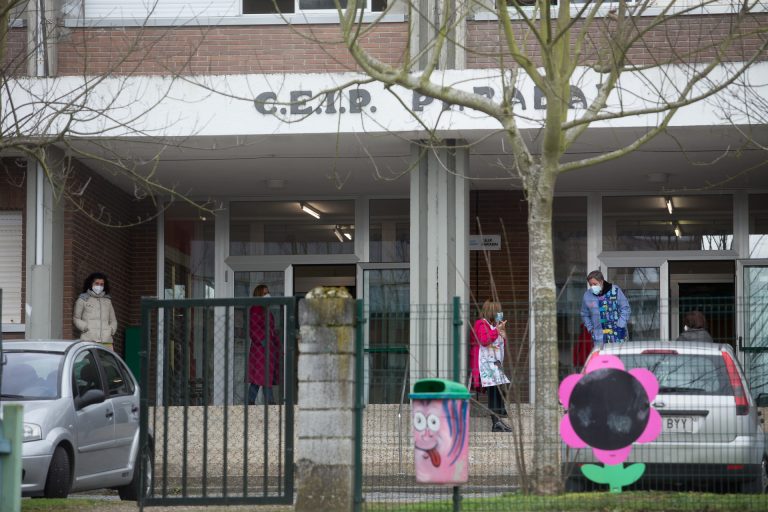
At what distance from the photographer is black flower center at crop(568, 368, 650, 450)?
33.7 feet

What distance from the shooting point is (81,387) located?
12508 millimetres

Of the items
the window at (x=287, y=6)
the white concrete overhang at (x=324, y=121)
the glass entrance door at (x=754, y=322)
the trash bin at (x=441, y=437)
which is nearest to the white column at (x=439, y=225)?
the white concrete overhang at (x=324, y=121)

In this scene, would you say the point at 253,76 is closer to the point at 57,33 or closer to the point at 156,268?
the point at 57,33

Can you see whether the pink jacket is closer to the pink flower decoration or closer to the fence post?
the pink flower decoration

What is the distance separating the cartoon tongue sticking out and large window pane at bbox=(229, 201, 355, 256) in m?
11.7

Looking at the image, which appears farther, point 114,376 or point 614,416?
point 114,376

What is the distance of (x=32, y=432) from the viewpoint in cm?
1144

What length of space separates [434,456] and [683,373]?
247 centimetres

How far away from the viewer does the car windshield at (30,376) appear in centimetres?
1208

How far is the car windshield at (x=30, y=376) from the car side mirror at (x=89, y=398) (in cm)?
22

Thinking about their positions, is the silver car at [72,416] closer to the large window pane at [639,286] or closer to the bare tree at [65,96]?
the bare tree at [65,96]

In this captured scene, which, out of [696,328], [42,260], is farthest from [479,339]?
[42,260]

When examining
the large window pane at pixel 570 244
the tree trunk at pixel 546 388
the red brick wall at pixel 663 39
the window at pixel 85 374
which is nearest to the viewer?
the tree trunk at pixel 546 388

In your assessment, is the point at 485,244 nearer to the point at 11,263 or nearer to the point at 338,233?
the point at 338,233
